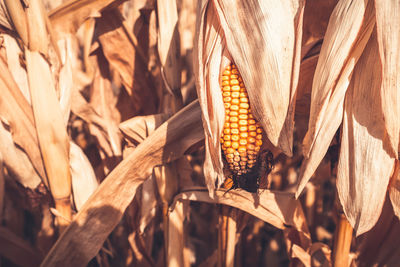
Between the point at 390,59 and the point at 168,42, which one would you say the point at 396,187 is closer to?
the point at 390,59

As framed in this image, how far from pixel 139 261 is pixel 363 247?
104 centimetres

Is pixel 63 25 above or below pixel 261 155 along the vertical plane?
above

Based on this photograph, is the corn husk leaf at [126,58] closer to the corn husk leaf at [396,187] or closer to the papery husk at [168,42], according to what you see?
the papery husk at [168,42]

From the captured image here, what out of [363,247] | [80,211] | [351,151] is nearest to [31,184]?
[80,211]

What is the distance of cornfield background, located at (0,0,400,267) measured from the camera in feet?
2.88

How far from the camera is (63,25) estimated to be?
141 cm

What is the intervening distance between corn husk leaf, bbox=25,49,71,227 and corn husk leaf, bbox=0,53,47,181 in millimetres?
74

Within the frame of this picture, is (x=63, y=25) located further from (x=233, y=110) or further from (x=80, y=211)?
(x=233, y=110)

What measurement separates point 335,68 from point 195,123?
0.52 m

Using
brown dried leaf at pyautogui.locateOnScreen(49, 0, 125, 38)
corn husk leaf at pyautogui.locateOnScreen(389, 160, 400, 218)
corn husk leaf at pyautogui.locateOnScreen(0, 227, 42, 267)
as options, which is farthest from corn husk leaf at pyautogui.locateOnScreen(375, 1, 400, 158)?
corn husk leaf at pyautogui.locateOnScreen(0, 227, 42, 267)

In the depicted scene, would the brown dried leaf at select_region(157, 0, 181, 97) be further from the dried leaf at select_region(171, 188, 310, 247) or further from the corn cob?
the dried leaf at select_region(171, 188, 310, 247)

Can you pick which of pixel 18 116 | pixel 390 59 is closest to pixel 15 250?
pixel 18 116

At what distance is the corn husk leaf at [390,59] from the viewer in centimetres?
77

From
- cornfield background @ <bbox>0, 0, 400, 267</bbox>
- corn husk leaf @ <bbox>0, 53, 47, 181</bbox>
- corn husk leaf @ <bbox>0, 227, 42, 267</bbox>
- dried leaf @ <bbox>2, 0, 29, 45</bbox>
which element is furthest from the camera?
corn husk leaf @ <bbox>0, 227, 42, 267</bbox>
